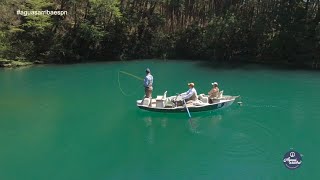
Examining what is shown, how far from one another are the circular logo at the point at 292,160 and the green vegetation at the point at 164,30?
25.3 metres

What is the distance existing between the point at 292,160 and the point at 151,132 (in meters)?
6.60

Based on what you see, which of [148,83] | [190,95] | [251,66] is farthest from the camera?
[251,66]

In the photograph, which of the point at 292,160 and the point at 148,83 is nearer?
the point at 292,160

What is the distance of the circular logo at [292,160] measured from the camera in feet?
47.4

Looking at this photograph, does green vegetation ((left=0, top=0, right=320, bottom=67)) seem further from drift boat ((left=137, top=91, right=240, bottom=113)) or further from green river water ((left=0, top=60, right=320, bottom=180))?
drift boat ((left=137, top=91, right=240, bottom=113))

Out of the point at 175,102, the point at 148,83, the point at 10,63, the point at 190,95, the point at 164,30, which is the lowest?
the point at 10,63

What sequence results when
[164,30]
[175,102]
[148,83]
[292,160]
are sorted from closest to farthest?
[292,160], [175,102], [148,83], [164,30]

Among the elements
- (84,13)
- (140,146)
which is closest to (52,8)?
(84,13)

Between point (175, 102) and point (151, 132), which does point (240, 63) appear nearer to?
point (175, 102)

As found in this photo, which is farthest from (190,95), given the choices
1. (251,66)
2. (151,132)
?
(251,66)

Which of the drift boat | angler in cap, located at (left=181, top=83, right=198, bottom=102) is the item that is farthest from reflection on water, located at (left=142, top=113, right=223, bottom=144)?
angler in cap, located at (left=181, top=83, right=198, bottom=102)

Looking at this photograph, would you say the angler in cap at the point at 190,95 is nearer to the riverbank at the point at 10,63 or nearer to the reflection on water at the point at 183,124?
the reflection on water at the point at 183,124

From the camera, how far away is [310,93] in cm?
2681

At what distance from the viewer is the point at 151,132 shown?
1912 centimetres
